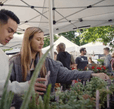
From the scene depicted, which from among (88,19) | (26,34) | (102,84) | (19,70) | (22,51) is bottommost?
(102,84)

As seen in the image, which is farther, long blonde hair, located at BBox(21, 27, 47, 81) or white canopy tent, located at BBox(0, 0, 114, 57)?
white canopy tent, located at BBox(0, 0, 114, 57)

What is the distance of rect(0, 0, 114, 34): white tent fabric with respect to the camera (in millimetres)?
3896

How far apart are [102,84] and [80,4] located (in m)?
3.36

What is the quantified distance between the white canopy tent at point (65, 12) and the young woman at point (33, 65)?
206 centimetres

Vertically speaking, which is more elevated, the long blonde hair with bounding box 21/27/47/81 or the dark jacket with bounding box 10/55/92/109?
the long blonde hair with bounding box 21/27/47/81

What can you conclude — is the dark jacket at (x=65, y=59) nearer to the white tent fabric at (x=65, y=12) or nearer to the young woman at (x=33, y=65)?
the white tent fabric at (x=65, y=12)

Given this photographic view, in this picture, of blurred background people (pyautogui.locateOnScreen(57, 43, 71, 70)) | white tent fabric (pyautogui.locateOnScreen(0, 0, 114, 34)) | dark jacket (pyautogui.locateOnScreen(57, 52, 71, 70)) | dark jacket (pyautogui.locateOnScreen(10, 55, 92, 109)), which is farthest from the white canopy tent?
dark jacket (pyautogui.locateOnScreen(10, 55, 92, 109))

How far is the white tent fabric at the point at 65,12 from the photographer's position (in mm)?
3896

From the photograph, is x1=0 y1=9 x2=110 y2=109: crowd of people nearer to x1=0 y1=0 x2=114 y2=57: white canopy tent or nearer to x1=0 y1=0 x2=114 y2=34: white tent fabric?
x1=0 y1=0 x2=114 y2=57: white canopy tent

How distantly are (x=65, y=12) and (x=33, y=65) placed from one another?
3292mm

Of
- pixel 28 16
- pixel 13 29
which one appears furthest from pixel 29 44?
pixel 28 16

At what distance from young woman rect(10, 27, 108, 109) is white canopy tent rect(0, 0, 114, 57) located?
206cm

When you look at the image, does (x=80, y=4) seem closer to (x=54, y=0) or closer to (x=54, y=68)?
(x=54, y=0)

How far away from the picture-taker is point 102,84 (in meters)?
1.13
